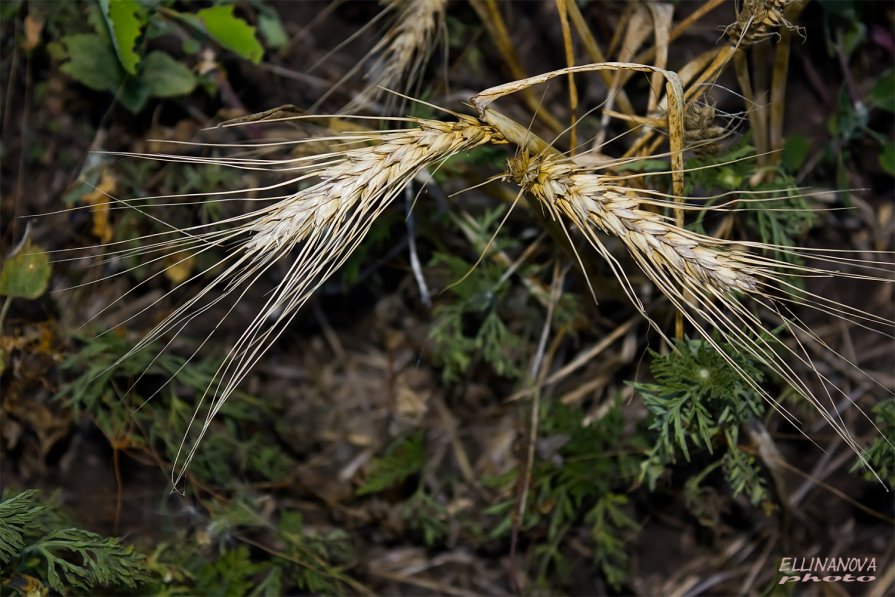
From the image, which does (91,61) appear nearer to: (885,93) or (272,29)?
(272,29)

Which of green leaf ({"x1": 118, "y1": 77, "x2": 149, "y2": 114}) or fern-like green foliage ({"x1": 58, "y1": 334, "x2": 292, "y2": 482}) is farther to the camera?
green leaf ({"x1": 118, "y1": 77, "x2": 149, "y2": 114})

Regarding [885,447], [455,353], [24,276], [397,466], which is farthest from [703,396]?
[24,276]

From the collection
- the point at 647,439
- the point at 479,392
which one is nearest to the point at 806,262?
the point at 647,439

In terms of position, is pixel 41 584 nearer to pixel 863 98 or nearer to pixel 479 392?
pixel 479 392

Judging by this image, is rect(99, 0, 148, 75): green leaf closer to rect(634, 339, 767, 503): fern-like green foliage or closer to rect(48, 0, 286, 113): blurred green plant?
rect(48, 0, 286, 113): blurred green plant

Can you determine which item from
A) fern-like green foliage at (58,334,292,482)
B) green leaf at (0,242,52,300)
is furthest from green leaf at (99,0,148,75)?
fern-like green foliage at (58,334,292,482)

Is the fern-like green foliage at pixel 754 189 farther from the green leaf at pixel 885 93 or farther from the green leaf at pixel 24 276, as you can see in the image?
the green leaf at pixel 24 276
